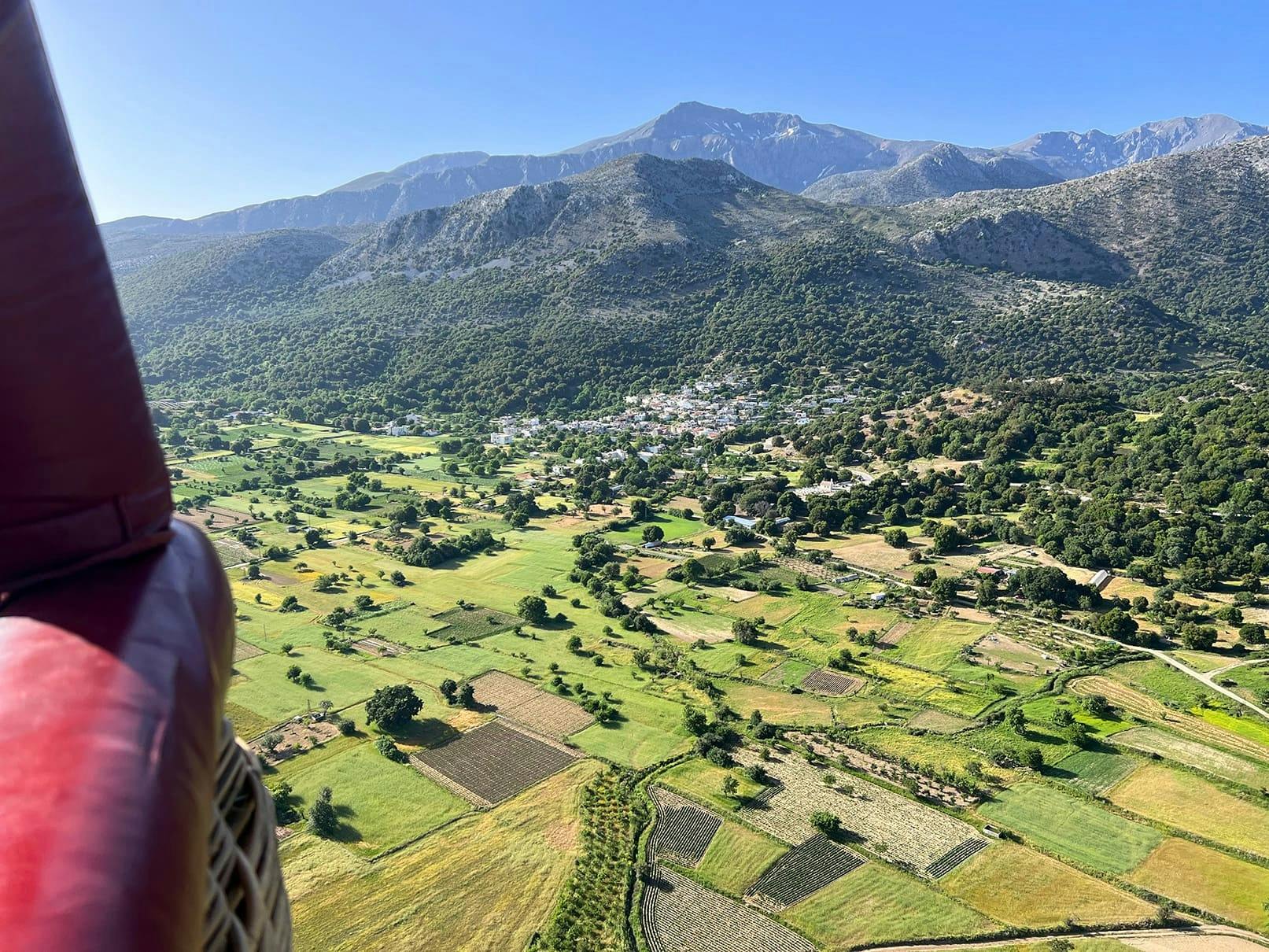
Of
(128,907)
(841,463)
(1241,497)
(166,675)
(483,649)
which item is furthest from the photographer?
(841,463)

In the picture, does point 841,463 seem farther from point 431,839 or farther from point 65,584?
point 65,584

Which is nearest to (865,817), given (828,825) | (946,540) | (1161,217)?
(828,825)

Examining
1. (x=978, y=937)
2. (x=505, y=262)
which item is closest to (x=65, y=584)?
(x=978, y=937)

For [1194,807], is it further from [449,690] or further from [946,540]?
[449,690]

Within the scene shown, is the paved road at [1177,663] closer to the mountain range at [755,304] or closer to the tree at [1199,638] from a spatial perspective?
the tree at [1199,638]

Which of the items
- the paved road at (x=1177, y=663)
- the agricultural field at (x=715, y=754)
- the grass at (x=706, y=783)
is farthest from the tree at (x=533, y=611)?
the paved road at (x=1177, y=663)
